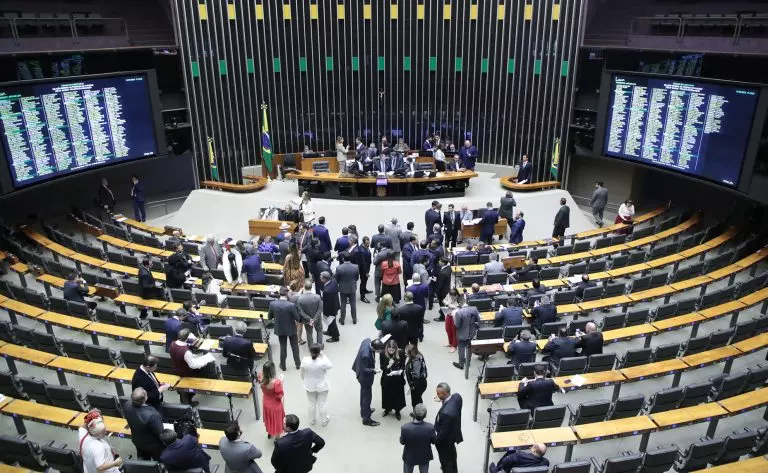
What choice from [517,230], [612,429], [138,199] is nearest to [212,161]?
[138,199]

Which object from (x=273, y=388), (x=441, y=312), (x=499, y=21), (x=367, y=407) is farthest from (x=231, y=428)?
(x=499, y=21)

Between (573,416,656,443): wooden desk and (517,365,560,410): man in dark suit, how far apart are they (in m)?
0.47

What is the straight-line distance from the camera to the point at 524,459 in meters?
5.59

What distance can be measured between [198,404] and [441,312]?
14.0 feet

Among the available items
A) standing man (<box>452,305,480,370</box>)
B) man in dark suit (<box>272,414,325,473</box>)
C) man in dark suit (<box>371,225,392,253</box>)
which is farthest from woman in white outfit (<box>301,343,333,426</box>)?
man in dark suit (<box>371,225,392,253</box>)

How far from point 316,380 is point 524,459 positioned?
2.62 metres

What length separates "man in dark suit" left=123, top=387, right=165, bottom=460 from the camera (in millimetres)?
5762

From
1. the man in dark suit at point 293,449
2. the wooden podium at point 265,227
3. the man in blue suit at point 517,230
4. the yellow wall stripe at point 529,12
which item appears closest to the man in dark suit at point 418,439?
the man in dark suit at point 293,449

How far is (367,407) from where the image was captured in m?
7.30

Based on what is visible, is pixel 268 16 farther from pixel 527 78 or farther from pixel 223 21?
pixel 527 78

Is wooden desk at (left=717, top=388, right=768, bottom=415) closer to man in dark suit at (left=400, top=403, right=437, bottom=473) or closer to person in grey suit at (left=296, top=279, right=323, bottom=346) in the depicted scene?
man in dark suit at (left=400, top=403, right=437, bottom=473)

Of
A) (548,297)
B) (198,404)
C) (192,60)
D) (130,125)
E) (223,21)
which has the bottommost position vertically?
(198,404)

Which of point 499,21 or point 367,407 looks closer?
point 367,407

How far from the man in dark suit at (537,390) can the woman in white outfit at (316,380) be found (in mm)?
2334
